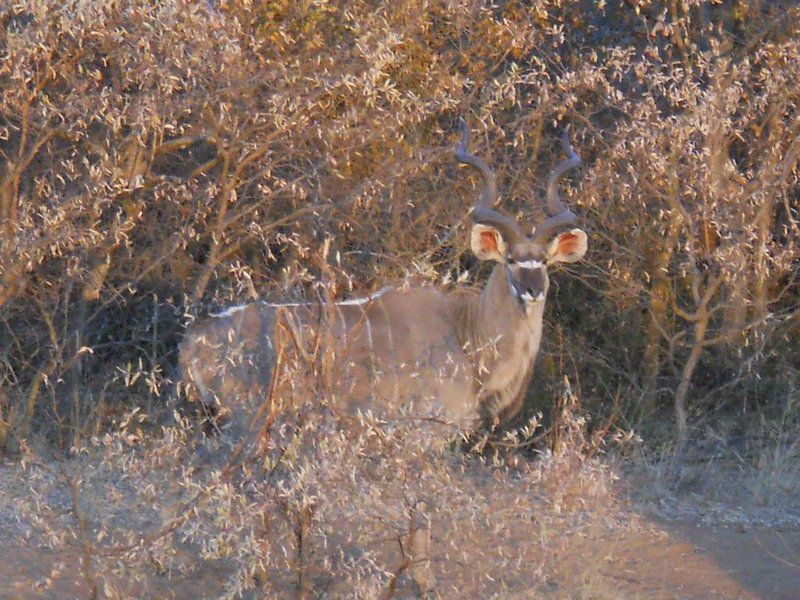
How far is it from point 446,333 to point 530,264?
0.48m

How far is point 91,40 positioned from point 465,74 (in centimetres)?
188

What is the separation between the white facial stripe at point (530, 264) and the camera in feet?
16.7

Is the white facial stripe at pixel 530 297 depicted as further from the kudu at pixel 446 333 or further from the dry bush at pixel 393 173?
the dry bush at pixel 393 173

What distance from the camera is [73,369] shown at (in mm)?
6125

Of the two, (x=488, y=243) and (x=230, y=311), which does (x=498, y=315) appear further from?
(x=230, y=311)

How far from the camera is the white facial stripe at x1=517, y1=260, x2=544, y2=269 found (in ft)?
16.7

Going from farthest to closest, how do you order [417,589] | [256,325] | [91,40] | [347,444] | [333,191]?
1. [333,191]
2. [91,40]
3. [256,325]
4. [417,589]
5. [347,444]

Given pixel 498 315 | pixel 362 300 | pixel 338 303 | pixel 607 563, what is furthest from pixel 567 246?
pixel 607 563

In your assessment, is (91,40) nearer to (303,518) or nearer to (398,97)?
(398,97)

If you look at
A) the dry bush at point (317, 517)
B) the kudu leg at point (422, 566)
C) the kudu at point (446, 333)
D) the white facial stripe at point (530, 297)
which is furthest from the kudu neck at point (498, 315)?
the kudu leg at point (422, 566)

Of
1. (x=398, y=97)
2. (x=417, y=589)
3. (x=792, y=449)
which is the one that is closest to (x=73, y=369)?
(x=398, y=97)

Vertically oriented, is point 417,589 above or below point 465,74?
below

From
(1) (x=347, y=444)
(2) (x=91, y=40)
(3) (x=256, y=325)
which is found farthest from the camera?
(2) (x=91, y=40)

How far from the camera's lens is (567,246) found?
528cm
